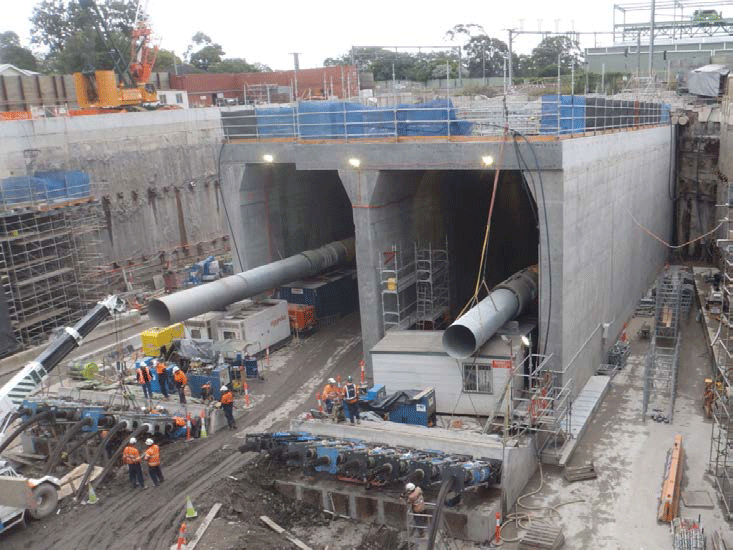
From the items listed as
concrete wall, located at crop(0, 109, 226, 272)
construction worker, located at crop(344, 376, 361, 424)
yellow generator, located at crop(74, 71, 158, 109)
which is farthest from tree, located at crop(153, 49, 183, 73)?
construction worker, located at crop(344, 376, 361, 424)

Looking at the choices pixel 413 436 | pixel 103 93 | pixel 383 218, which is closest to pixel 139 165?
pixel 103 93

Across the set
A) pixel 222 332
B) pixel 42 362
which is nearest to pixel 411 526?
pixel 42 362

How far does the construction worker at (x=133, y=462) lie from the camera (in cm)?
1593

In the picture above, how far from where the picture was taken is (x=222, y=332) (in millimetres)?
23656

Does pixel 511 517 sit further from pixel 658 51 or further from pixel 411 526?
pixel 658 51

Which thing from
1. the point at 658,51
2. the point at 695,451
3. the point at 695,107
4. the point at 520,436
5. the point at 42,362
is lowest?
the point at 695,451

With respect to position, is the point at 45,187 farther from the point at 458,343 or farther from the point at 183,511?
the point at 458,343

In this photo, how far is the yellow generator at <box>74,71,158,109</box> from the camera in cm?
3766

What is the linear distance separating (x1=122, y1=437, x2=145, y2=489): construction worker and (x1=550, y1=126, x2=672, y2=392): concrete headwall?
11.0 m

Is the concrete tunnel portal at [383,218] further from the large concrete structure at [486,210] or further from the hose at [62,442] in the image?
the hose at [62,442]

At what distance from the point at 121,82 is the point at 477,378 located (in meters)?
30.7

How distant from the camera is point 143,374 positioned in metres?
19.4

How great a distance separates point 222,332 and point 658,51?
5640cm

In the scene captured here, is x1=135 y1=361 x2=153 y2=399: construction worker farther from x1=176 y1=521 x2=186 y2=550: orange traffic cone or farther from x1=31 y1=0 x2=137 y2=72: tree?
x1=31 y1=0 x2=137 y2=72: tree
